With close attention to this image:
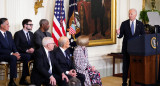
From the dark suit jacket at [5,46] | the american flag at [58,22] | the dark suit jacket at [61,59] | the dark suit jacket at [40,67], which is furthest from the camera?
the american flag at [58,22]

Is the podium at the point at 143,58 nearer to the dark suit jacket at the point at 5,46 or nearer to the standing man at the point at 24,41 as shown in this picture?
the standing man at the point at 24,41

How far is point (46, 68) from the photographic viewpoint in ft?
17.1

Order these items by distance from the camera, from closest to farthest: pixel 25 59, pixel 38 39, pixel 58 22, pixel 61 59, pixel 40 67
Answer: pixel 40 67 → pixel 61 59 → pixel 25 59 → pixel 38 39 → pixel 58 22

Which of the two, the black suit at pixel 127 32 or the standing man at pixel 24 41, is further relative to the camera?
the standing man at pixel 24 41

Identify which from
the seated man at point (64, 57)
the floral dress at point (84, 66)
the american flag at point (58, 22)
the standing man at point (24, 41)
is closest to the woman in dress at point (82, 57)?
the floral dress at point (84, 66)

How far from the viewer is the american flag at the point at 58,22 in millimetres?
7772

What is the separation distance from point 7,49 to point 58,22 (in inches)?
72.3

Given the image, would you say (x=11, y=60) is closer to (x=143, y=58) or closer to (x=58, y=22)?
(x=58, y=22)

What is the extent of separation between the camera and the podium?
6.02 metres

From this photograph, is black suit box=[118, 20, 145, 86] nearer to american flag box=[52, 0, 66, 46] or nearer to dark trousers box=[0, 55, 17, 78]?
american flag box=[52, 0, 66, 46]

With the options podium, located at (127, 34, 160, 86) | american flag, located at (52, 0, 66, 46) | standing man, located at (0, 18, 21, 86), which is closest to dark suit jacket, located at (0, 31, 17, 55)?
standing man, located at (0, 18, 21, 86)

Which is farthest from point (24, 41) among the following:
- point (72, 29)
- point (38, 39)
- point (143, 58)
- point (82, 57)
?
point (143, 58)

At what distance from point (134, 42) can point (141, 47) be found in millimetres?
224

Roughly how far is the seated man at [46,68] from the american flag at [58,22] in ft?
7.89
